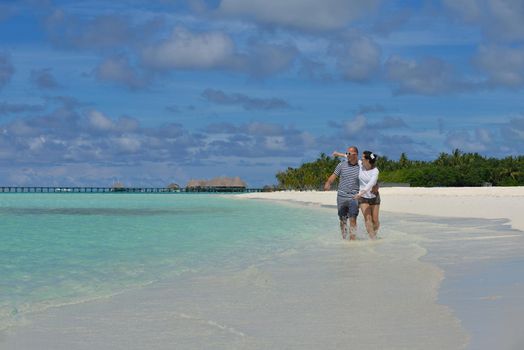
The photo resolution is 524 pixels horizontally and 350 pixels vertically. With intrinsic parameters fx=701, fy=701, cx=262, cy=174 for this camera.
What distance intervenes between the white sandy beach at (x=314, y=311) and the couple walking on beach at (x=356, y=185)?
3.68 metres

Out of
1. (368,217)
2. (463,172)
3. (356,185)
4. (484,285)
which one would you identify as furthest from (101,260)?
(463,172)

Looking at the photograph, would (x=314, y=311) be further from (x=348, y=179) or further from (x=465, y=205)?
(x=465, y=205)

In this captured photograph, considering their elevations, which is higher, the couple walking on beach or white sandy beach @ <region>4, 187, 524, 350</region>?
the couple walking on beach

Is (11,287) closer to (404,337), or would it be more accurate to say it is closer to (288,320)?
(288,320)

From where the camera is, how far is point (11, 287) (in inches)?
341

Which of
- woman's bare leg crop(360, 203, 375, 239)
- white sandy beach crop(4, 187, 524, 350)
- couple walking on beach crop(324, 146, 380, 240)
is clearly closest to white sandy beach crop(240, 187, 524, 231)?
woman's bare leg crop(360, 203, 375, 239)

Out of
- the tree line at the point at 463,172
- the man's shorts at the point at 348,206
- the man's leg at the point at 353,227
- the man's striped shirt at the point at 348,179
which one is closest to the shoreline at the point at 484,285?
the man's leg at the point at 353,227

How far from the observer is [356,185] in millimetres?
13953

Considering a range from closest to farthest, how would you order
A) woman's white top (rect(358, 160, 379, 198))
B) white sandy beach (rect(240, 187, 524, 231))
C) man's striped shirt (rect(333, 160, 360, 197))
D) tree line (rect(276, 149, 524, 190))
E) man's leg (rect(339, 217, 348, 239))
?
woman's white top (rect(358, 160, 379, 198)), man's striped shirt (rect(333, 160, 360, 197)), man's leg (rect(339, 217, 348, 239)), white sandy beach (rect(240, 187, 524, 231)), tree line (rect(276, 149, 524, 190))

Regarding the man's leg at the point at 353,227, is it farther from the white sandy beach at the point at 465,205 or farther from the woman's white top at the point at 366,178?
the white sandy beach at the point at 465,205

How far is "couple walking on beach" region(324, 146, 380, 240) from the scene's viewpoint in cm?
1378

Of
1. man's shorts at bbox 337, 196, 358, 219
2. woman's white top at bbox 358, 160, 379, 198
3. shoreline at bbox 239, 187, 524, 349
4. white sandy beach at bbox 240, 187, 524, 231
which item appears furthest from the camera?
white sandy beach at bbox 240, 187, 524, 231

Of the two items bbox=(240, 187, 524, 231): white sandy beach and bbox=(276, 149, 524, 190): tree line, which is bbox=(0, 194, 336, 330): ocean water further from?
bbox=(276, 149, 524, 190): tree line

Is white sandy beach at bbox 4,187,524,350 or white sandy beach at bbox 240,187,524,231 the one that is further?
white sandy beach at bbox 240,187,524,231
